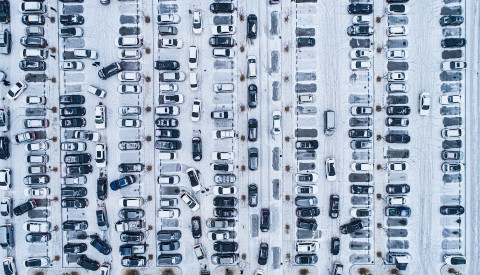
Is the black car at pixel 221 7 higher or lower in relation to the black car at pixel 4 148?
higher

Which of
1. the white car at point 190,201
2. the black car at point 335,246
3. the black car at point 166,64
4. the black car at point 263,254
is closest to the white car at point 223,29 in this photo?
the black car at point 166,64

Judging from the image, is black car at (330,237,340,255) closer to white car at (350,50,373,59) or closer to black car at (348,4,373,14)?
white car at (350,50,373,59)

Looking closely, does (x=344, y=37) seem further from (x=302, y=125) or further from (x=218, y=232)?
(x=218, y=232)

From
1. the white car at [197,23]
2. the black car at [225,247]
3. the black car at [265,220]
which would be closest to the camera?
the white car at [197,23]

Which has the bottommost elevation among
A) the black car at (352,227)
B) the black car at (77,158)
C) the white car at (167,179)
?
the black car at (352,227)

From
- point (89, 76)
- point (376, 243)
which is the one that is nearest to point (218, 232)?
point (376, 243)

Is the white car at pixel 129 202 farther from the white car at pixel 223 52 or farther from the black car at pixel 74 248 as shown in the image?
the white car at pixel 223 52
